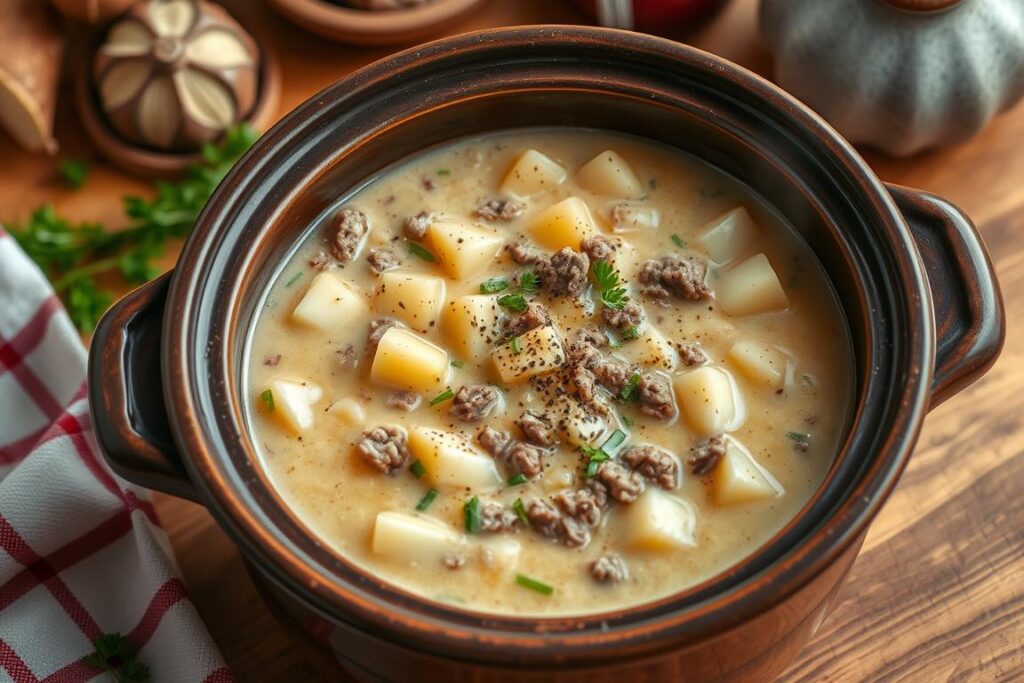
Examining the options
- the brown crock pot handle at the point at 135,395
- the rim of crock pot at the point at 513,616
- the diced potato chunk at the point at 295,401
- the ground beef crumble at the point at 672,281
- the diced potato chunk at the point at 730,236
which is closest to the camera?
the rim of crock pot at the point at 513,616

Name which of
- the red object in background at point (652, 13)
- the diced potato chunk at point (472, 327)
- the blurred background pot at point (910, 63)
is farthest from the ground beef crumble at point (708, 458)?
Result: the red object in background at point (652, 13)

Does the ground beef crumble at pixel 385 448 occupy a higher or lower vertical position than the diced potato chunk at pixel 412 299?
lower

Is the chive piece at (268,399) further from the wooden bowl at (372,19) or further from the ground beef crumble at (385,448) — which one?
the wooden bowl at (372,19)

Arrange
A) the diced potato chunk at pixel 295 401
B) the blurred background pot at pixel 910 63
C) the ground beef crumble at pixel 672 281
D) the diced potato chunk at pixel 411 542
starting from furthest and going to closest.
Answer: the blurred background pot at pixel 910 63, the ground beef crumble at pixel 672 281, the diced potato chunk at pixel 295 401, the diced potato chunk at pixel 411 542

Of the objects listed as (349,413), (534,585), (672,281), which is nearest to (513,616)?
(534,585)

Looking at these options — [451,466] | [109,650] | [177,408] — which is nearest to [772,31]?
[451,466]

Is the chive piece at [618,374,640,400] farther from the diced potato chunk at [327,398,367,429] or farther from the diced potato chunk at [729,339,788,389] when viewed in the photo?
the diced potato chunk at [327,398,367,429]

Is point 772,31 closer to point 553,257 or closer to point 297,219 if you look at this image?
point 553,257

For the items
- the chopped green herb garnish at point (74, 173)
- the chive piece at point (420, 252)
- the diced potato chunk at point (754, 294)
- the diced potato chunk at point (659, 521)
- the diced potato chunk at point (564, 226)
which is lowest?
the diced potato chunk at point (659, 521)
